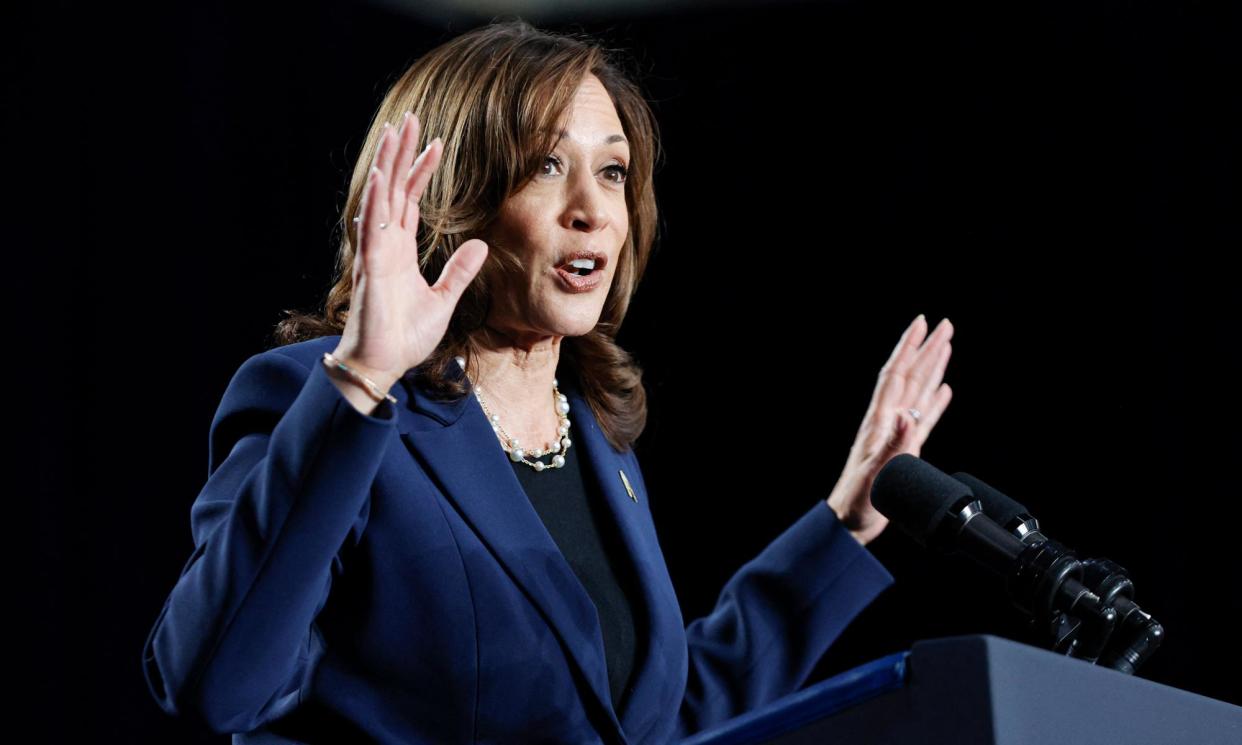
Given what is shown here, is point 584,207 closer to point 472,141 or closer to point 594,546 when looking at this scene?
point 472,141

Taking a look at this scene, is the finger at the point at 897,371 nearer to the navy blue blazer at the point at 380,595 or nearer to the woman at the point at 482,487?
the woman at the point at 482,487

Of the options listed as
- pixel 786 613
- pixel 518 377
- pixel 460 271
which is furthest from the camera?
pixel 786 613

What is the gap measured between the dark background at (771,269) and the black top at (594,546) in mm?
1063

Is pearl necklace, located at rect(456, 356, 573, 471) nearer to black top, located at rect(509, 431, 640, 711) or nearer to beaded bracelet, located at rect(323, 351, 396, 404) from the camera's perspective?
black top, located at rect(509, 431, 640, 711)

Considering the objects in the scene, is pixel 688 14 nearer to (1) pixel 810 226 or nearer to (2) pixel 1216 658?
(1) pixel 810 226

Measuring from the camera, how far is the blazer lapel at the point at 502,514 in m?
1.36

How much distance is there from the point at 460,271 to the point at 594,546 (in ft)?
1.50

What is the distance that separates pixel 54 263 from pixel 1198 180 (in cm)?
221

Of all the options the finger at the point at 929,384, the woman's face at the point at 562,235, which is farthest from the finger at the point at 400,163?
the finger at the point at 929,384

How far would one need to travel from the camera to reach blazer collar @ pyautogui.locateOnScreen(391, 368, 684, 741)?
1.36m

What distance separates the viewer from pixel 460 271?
1.25m

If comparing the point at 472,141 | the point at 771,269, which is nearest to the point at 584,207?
the point at 472,141

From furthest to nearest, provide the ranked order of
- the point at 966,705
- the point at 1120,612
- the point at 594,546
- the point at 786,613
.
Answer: the point at 786,613, the point at 594,546, the point at 1120,612, the point at 966,705

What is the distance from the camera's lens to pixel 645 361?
3.16 m
